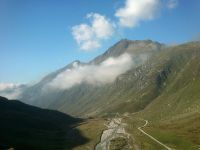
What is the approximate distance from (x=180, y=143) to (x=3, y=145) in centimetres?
9133

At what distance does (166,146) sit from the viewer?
172m

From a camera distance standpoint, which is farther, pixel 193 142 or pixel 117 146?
pixel 117 146

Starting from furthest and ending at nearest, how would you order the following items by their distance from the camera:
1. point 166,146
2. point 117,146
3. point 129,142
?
point 129,142 < point 117,146 < point 166,146

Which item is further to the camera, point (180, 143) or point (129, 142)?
point (129, 142)

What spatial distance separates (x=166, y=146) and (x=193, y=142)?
48.3ft

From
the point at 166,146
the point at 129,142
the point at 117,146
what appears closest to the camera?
the point at 166,146

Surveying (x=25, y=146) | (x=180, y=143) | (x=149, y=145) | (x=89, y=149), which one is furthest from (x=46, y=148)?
(x=180, y=143)

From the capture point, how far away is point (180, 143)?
579 feet

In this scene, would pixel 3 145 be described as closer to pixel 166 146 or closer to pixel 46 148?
pixel 46 148

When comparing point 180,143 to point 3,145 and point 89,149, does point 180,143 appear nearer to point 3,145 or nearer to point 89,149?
point 89,149

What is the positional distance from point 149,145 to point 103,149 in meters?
23.9

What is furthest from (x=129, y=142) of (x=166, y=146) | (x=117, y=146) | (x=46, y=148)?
(x=46, y=148)

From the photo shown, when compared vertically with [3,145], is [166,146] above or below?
below

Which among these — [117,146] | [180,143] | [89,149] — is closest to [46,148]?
[89,149]
